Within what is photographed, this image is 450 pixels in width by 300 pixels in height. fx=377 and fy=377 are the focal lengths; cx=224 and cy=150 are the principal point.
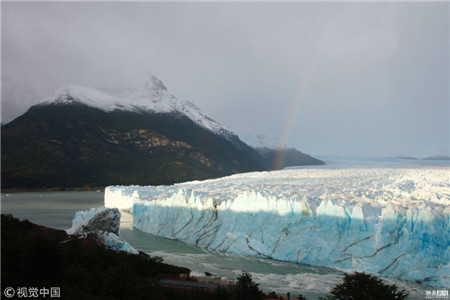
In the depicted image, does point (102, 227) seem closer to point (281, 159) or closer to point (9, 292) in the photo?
point (9, 292)

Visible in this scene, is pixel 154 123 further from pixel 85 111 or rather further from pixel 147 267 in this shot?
pixel 147 267

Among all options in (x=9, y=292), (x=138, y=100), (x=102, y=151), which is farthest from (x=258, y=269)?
(x=138, y=100)

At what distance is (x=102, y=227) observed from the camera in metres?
19.2

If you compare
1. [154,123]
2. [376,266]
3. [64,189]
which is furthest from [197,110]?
[376,266]

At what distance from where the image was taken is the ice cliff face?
18.2m

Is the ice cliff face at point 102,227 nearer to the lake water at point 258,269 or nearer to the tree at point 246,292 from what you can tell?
the lake water at point 258,269

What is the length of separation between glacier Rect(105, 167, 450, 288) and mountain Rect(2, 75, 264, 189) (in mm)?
57482

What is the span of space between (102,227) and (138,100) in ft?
341

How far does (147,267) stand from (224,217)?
26.1ft

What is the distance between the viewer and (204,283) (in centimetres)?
1288

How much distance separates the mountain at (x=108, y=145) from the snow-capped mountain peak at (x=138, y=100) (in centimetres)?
29

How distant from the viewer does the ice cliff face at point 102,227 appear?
59.8ft

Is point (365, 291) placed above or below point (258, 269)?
above

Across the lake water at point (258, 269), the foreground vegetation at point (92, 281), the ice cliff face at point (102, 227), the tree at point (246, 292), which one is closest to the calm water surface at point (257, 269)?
the lake water at point (258, 269)
